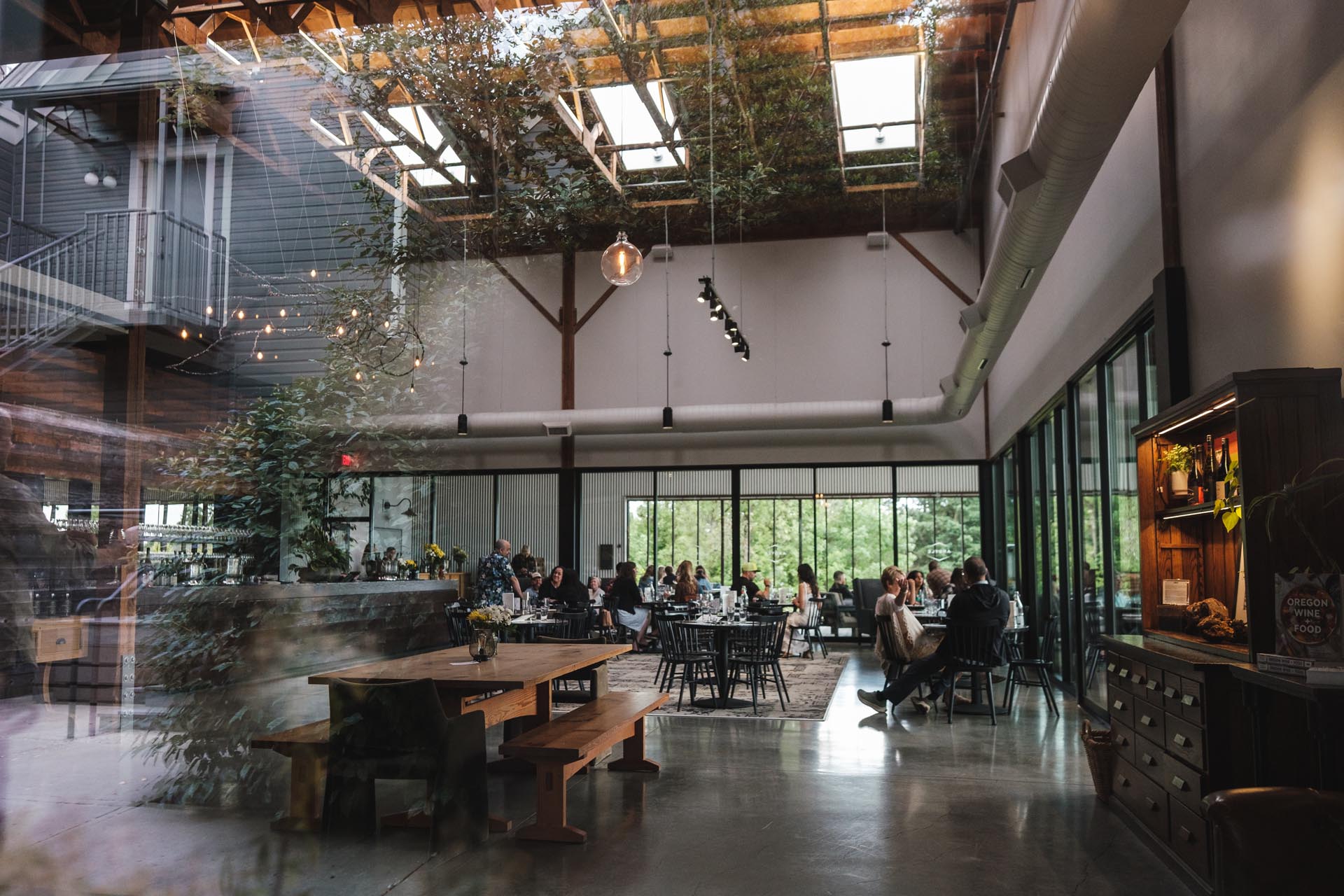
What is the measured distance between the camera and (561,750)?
450 cm

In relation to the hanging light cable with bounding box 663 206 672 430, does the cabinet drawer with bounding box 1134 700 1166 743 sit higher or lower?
lower

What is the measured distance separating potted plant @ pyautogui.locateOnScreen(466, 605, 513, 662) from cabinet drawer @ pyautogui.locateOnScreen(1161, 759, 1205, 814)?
10.5 feet

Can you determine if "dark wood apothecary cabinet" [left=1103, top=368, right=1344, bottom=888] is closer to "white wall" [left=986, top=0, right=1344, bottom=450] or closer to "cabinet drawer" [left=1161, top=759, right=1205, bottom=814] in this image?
"cabinet drawer" [left=1161, top=759, right=1205, bottom=814]

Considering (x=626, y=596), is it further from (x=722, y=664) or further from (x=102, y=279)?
(x=102, y=279)

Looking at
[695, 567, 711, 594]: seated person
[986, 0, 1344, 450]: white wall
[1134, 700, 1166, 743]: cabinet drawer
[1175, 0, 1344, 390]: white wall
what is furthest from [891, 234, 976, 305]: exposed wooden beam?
[1134, 700, 1166, 743]: cabinet drawer

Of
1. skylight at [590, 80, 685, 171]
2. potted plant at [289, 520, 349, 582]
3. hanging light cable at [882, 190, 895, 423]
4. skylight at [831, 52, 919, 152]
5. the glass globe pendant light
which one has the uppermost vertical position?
skylight at [831, 52, 919, 152]

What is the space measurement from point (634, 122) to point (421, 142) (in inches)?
261

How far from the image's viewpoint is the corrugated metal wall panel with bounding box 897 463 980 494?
14781 millimetres

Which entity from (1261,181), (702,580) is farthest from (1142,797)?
(702,580)

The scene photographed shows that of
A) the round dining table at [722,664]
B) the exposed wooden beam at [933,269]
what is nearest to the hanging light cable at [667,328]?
the exposed wooden beam at [933,269]

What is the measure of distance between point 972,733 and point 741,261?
9587 mm

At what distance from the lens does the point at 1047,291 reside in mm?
9734

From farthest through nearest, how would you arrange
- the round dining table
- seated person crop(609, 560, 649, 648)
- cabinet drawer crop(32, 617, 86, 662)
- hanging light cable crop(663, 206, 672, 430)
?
hanging light cable crop(663, 206, 672, 430) < seated person crop(609, 560, 649, 648) < the round dining table < cabinet drawer crop(32, 617, 86, 662)

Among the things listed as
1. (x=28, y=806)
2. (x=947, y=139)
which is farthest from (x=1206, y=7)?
(x=947, y=139)
